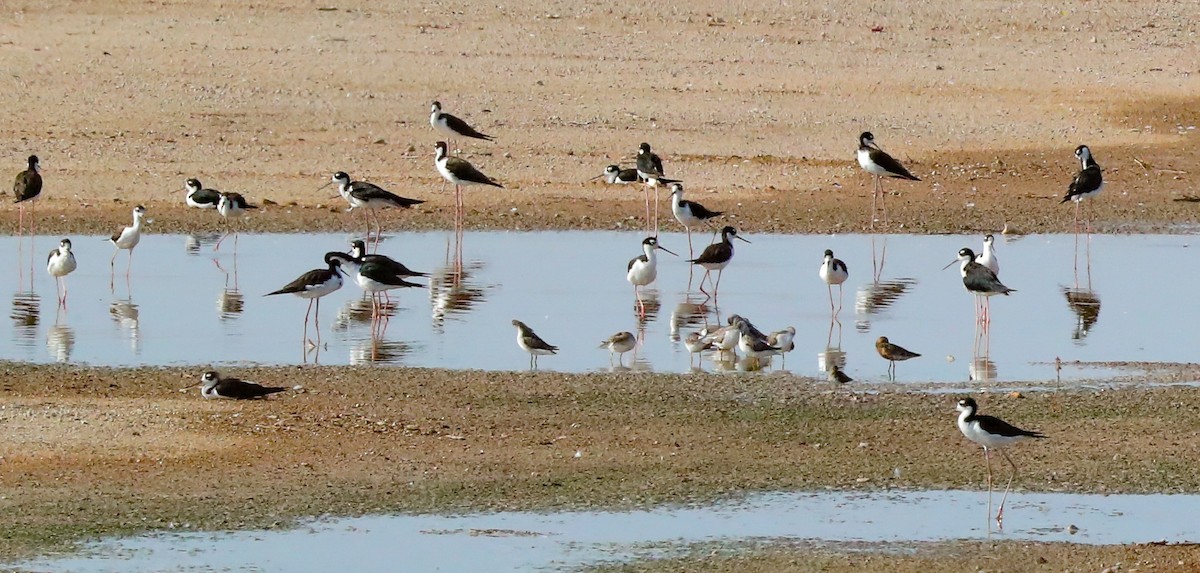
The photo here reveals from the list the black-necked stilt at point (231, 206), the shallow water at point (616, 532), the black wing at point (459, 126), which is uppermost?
the black wing at point (459, 126)

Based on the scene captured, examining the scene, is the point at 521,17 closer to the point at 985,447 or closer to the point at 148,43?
the point at 148,43

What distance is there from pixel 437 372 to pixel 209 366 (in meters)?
1.55

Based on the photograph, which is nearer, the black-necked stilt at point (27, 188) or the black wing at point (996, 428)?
the black wing at point (996, 428)

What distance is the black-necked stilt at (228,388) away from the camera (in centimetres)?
1283

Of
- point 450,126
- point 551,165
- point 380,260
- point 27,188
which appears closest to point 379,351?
point 380,260

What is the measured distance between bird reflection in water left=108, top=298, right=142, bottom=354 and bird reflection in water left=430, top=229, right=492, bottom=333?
226 centimetres

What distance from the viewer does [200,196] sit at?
830 inches

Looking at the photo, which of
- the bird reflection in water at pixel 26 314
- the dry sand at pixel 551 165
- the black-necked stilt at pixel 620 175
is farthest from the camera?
the black-necked stilt at pixel 620 175

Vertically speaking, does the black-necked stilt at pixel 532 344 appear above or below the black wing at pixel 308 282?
below

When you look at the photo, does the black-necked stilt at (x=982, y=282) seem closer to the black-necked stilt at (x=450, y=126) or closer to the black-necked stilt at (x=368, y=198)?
the black-necked stilt at (x=368, y=198)

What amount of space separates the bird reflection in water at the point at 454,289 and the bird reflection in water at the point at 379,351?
2.08 ft

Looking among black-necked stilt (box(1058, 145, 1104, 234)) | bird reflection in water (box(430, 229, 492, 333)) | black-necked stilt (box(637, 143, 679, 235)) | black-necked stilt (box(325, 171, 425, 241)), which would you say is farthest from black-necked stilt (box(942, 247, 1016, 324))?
black-necked stilt (box(325, 171, 425, 241))

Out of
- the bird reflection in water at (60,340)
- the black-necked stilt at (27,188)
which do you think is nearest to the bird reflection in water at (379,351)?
the bird reflection in water at (60,340)

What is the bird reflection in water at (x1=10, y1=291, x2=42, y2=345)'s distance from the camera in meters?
15.6
